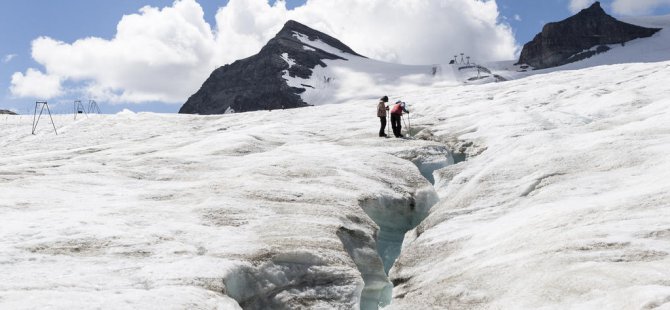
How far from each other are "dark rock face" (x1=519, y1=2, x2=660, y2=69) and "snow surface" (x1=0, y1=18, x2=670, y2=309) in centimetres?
17925

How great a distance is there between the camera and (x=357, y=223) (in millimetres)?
15430

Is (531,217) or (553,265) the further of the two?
(531,217)

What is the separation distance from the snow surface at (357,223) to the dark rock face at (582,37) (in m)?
179

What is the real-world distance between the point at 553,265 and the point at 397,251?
24.5ft

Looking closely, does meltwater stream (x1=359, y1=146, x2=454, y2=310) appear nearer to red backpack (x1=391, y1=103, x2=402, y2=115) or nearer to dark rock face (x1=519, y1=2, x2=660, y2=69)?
red backpack (x1=391, y1=103, x2=402, y2=115)

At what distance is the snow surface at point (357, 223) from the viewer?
31.8 feet

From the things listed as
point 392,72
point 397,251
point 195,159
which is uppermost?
point 392,72

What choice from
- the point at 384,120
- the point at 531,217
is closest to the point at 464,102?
the point at 384,120

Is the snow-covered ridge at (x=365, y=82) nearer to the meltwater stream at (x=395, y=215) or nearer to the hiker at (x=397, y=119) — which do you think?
the hiker at (x=397, y=119)

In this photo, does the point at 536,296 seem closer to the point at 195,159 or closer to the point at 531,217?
the point at 531,217

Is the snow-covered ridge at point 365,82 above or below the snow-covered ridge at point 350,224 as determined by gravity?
above

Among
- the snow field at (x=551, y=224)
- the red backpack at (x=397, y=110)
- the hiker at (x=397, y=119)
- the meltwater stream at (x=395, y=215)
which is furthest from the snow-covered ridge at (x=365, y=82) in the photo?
the meltwater stream at (x=395, y=215)

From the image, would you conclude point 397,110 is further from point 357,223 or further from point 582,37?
point 582,37

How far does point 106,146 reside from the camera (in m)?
31.5
